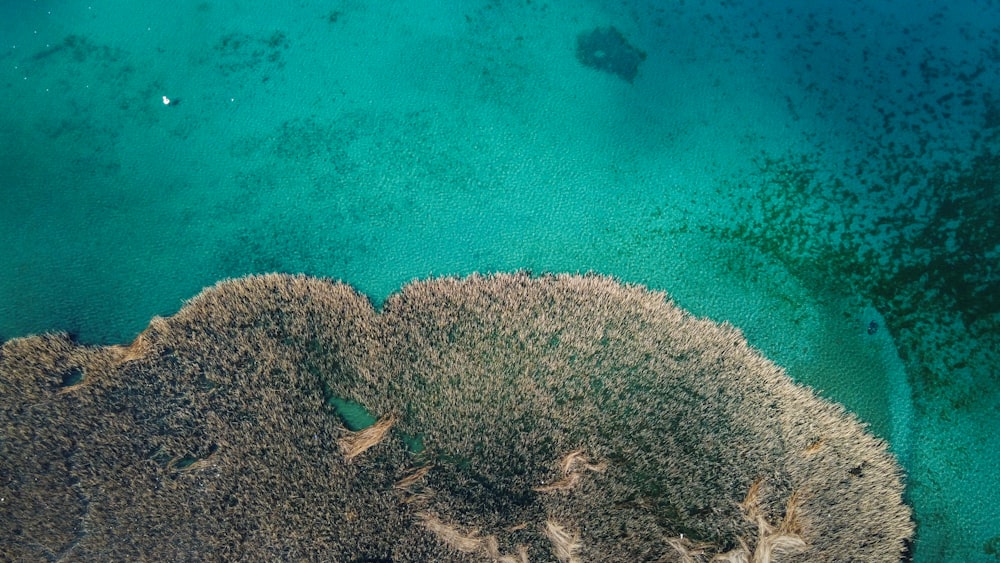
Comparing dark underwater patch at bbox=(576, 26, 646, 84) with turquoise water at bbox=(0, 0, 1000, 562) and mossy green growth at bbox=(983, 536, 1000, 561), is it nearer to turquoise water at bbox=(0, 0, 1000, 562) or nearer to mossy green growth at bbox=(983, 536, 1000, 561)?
turquoise water at bbox=(0, 0, 1000, 562)

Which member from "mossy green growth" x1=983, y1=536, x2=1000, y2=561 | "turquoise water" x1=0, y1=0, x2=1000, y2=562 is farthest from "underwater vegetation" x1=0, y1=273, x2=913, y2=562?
"mossy green growth" x1=983, y1=536, x2=1000, y2=561

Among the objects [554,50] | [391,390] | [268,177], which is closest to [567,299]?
[391,390]

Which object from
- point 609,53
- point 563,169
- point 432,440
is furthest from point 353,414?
point 609,53

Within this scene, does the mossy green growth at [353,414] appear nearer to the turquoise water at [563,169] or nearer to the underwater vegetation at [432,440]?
the underwater vegetation at [432,440]

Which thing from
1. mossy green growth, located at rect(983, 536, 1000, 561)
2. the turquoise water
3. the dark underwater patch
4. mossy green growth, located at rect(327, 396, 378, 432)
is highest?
the dark underwater patch

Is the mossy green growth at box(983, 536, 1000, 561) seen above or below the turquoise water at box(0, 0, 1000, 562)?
below

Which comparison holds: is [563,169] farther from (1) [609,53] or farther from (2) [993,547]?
(2) [993,547]

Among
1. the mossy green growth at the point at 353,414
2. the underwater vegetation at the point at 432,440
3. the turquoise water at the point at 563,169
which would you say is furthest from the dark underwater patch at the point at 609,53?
the mossy green growth at the point at 353,414
